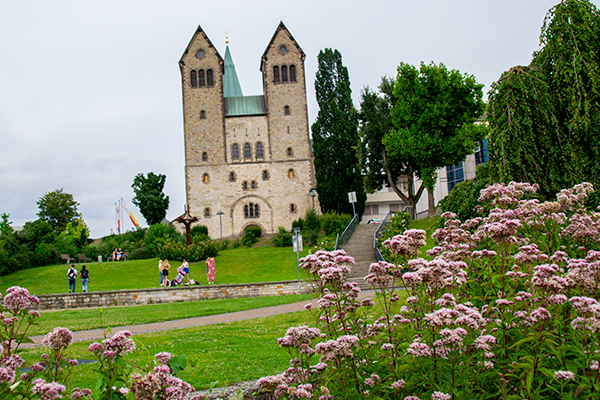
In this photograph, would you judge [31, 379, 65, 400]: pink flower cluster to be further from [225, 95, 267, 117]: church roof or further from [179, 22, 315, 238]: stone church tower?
→ [225, 95, 267, 117]: church roof

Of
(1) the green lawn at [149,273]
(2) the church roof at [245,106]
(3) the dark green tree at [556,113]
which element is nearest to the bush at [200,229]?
(1) the green lawn at [149,273]

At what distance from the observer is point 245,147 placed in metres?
48.4

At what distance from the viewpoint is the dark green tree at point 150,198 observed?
56906mm

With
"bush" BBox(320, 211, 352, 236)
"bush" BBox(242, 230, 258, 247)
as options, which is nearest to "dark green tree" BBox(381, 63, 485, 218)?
"bush" BBox(320, 211, 352, 236)

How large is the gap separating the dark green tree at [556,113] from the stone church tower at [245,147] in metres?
35.5

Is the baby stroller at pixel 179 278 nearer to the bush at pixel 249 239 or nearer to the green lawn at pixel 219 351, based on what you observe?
the green lawn at pixel 219 351

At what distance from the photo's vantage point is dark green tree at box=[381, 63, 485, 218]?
112ft

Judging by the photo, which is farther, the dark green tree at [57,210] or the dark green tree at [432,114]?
the dark green tree at [57,210]

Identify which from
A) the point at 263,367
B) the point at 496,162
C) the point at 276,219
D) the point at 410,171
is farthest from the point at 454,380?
the point at 276,219

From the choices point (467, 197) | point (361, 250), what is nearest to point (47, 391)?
point (467, 197)

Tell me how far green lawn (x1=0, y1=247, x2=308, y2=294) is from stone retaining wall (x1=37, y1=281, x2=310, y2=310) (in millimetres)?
4713

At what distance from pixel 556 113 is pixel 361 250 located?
1883cm

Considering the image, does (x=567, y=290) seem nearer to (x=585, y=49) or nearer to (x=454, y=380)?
(x=454, y=380)

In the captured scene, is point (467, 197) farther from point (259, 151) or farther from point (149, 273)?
point (259, 151)
